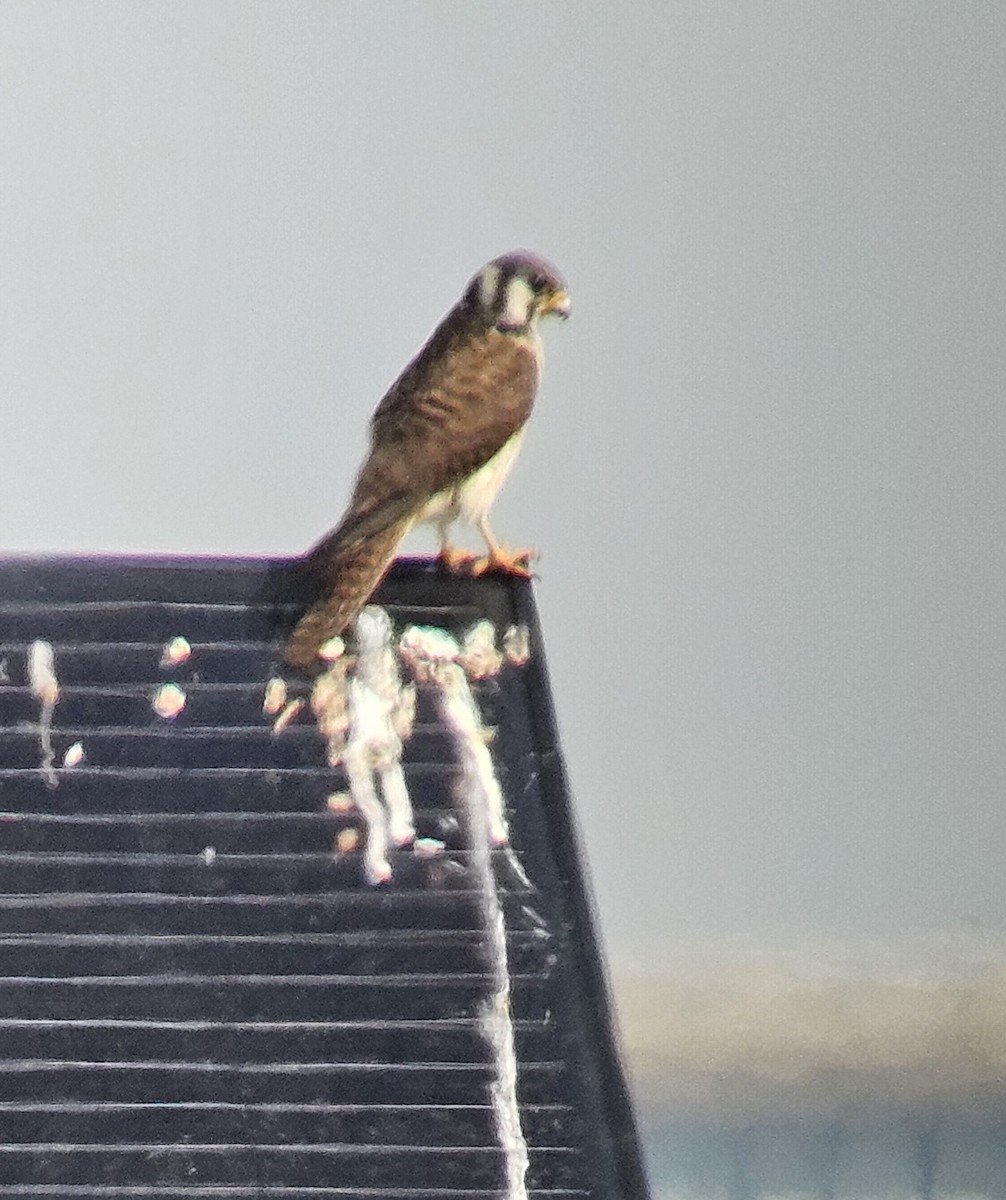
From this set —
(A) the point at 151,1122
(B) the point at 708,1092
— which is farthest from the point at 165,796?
(B) the point at 708,1092

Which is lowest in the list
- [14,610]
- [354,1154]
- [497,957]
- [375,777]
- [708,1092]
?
[708,1092]

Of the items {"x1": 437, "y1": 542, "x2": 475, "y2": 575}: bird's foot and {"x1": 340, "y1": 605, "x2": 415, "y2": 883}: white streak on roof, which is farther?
{"x1": 437, "y1": 542, "x2": 475, "y2": 575}: bird's foot

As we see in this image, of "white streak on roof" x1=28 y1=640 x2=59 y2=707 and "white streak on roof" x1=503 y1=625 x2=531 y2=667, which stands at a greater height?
"white streak on roof" x1=503 y1=625 x2=531 y2=667

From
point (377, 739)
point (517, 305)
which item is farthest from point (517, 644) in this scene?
point (517, 305)

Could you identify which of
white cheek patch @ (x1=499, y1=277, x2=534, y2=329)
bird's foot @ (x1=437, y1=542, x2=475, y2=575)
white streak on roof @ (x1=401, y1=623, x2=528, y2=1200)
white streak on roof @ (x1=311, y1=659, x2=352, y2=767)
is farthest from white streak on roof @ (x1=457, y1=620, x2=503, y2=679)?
white cheek patch @ (x1=499, y1=277, x2=534, y2=329)

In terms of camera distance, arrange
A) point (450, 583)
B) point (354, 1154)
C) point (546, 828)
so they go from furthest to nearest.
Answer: point (450, 583) → point (546, 828) → point (354, 1154)

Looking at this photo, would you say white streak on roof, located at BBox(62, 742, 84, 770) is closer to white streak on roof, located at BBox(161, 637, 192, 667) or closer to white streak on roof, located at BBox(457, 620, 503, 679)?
white streak on roof, located at BBox(161, 637, 192, 667)

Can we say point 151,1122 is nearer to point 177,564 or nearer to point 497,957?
point 497,957

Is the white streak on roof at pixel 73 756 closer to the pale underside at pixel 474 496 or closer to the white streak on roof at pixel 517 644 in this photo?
the white streak on roof at pixel 517 644
